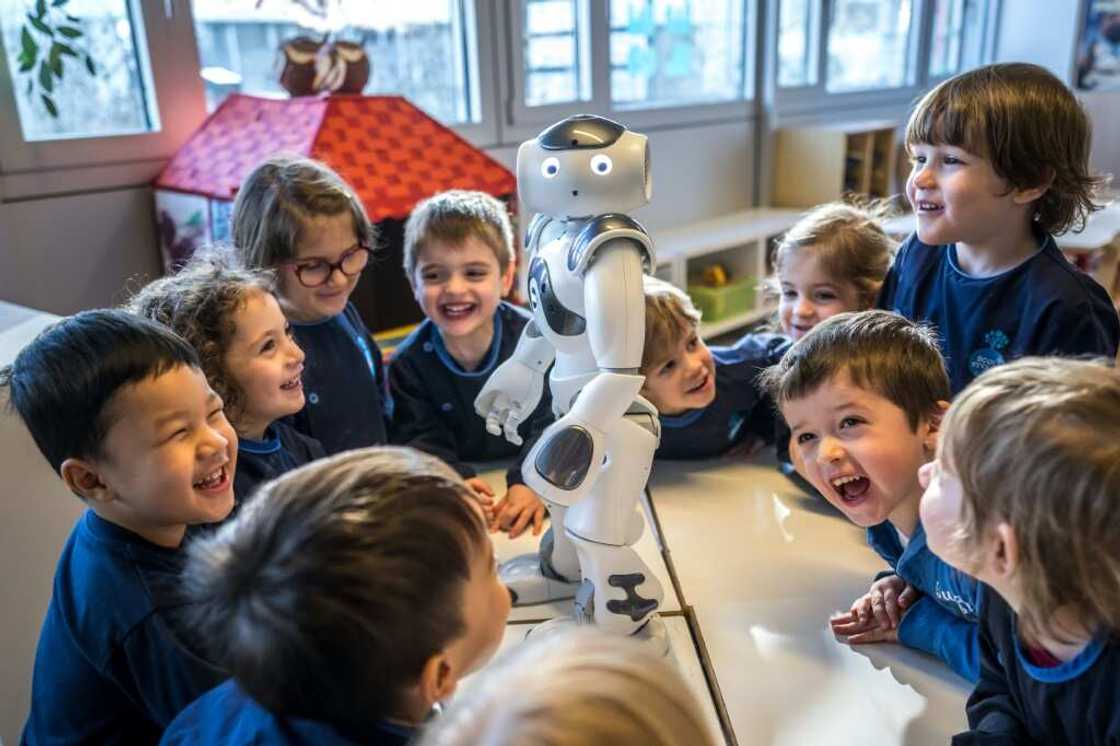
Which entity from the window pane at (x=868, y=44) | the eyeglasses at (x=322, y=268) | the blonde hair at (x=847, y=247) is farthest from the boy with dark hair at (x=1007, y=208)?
the window pane at (x=868, y=44)

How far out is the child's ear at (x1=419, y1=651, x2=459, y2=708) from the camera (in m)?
0.51

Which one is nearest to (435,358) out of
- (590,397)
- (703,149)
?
(590,397)

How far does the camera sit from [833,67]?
306 cm

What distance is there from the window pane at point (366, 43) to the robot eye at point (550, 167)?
3.29ft

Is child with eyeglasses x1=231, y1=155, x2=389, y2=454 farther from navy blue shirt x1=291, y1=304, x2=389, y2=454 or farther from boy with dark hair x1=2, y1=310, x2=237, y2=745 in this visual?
boy with dark hair x1=2, y1=310, x2=237, y2=745

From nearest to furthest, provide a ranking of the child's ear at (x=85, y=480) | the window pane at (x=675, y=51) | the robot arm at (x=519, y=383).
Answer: the child's ear at (x=85, y=480)
the robot arm at (x=519, y=383)
the window pane at (x=675, y=51)

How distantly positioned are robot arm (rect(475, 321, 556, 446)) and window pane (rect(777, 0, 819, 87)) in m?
2.18

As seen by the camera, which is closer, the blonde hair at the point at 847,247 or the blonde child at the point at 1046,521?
the blonde child at the point at 1046,521

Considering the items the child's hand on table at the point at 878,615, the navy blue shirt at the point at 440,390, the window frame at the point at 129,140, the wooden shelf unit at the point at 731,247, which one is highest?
the window frame at the point at 129,140

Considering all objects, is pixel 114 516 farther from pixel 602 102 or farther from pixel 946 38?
pixel 946 38

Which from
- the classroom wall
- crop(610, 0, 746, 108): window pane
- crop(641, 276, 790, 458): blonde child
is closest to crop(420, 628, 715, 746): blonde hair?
crop(641, 276, 790, 458): blonde child

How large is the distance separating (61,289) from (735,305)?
163 cm

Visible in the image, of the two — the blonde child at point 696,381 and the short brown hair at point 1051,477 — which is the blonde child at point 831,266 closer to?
the blonde child at point 696,381

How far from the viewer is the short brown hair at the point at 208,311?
90 cm
